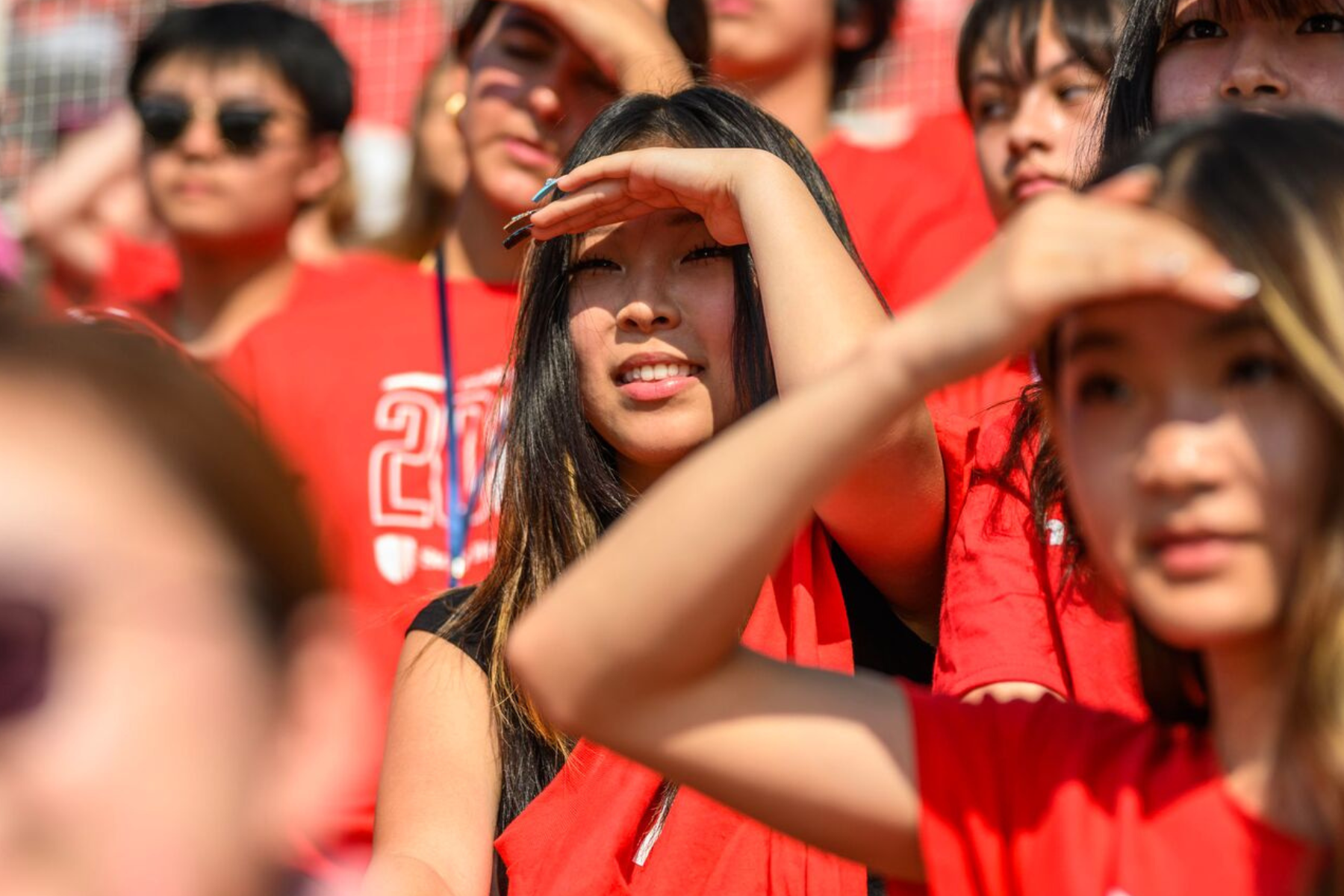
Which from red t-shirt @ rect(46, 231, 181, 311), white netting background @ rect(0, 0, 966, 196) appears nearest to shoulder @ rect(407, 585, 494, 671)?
red t-shirt @ rect(46, 231, 181, 311)

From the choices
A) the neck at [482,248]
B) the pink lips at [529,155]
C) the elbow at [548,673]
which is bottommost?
the neck at [482,248]

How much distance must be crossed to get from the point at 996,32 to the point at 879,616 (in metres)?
1.44

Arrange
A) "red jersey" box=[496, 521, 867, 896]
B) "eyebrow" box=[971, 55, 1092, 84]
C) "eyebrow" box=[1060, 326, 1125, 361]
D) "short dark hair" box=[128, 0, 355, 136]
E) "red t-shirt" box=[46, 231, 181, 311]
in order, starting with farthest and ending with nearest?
"red t-shirt" box=[46, 231, 181, 311], "short dark hair" box=[128, 0, 355, 136], "eyebrow" box=[971, 55, 1092, 84], "red jersey" box=[496, 521, 867, 896], "eyebrow" box=[1060, 326, 1125, 361]

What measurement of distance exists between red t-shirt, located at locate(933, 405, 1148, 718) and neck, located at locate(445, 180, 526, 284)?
5.48 ft

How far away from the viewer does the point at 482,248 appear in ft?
12.0

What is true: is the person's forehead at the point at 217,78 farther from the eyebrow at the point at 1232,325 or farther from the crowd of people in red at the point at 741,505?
the eyebrow at the point at 1232,325

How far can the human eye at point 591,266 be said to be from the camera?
101 inches

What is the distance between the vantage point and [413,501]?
323 cm

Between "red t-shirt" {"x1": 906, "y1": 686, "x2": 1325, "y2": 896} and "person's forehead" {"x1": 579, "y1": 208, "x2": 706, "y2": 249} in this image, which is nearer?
"red t-shirt" {"x1": 906, "y1": 686, "x2": 1325, "y2": 896}

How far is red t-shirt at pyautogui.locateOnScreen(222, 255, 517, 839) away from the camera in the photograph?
Answer: 3.13 metres

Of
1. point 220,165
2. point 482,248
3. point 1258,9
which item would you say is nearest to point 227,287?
point 220,165

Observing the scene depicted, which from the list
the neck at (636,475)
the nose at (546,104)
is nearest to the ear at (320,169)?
the nose at (546,104)

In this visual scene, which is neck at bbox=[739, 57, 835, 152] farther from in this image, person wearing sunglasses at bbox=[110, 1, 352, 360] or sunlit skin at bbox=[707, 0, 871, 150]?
person wearing sunglasses at bbox=[110, 1, 352, 360]

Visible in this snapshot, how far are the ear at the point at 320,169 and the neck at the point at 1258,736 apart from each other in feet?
10.5
